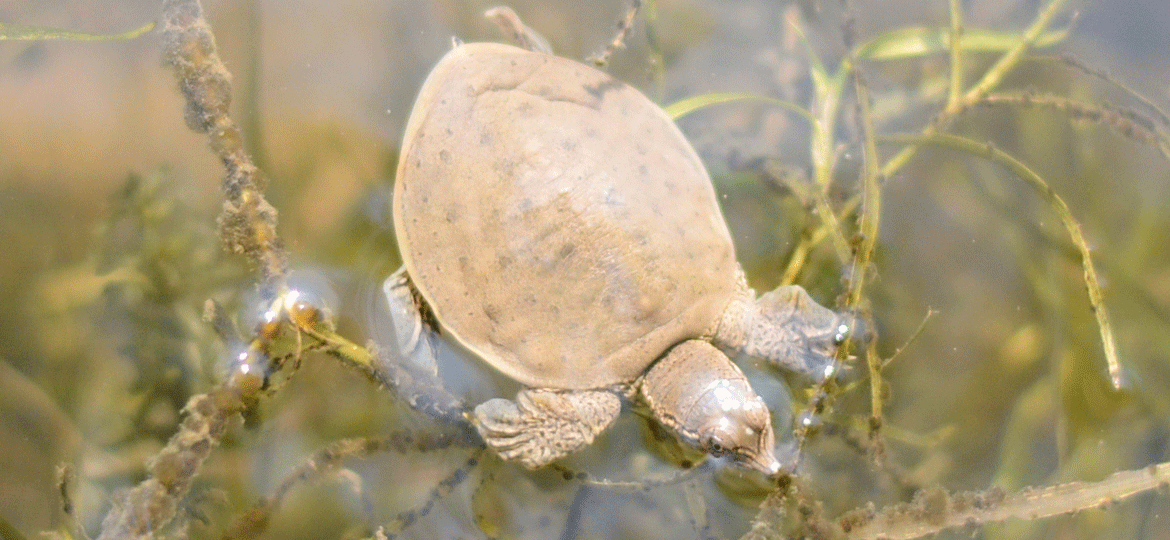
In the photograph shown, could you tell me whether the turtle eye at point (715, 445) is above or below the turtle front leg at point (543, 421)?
above

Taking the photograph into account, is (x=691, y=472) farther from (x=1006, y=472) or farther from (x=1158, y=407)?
(x=1158, y=407)

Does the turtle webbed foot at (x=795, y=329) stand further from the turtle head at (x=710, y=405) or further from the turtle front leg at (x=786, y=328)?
the turtle head at (x=710, y=405)

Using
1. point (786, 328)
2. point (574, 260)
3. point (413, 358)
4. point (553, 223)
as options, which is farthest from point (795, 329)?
point (413, 358)

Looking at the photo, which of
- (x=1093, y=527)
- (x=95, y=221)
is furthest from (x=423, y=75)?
(x=1093, y=527)

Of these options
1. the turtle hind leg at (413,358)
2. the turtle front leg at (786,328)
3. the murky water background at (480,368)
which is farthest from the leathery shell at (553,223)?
the murky water background at (480,368)

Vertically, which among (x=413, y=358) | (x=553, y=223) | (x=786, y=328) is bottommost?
(x=413, y=358)

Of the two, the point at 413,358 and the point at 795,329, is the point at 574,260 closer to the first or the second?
the point at 413,358

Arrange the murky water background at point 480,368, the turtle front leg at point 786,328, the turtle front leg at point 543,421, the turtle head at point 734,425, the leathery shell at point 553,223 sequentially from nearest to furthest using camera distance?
the leathery shell at point 553,223
the turtle head at point 734,425
the turtle front leg at point 543,421
the turtle front leg at point 786,328
the murky water background at point 480,368
